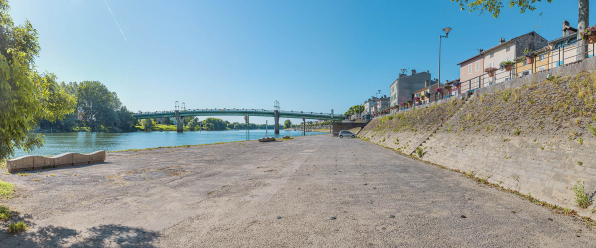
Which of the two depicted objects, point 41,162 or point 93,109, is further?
point 93,109

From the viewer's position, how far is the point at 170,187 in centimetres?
823

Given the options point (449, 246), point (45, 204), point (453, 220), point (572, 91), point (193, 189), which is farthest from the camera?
point (572, 91)

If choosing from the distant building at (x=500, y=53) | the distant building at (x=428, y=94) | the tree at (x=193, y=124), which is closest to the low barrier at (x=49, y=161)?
the distant building at (x=428, y=94)

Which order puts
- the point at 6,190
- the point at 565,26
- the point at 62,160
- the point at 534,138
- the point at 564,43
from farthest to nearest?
the point at 565,26 → the point at 564,43 → the point at 62,160 → the point at 534,138 → the point at 6,190

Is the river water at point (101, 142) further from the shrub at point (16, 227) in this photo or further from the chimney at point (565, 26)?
the chimney at point (565, 26)

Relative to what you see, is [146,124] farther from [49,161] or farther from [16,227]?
[16,227]

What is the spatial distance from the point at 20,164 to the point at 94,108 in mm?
122100

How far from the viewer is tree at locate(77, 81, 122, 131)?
104025 millimetres

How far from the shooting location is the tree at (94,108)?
10403cm

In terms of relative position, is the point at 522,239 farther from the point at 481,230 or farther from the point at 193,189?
the point at 193,189

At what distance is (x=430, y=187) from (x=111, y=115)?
12739 cm

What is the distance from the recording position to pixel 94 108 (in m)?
106

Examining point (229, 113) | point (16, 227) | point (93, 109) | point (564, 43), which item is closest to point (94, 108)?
point (93, 109)

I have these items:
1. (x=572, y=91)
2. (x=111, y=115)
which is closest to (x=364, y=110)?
(x=111, y=115)
